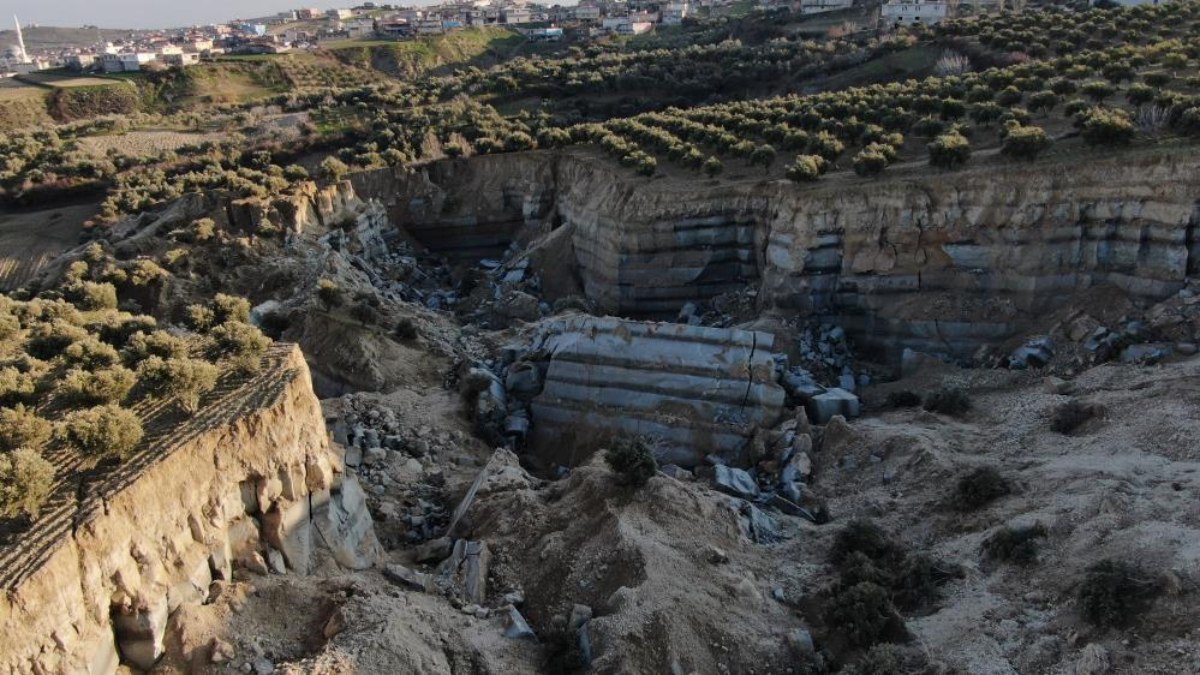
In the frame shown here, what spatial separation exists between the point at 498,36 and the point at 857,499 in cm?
11961

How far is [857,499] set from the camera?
18.1 metres

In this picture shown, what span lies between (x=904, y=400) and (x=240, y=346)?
16840mm

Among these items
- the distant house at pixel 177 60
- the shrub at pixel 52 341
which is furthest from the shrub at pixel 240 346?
the distant house at pixel 177 60

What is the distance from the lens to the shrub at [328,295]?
2641 centimetres

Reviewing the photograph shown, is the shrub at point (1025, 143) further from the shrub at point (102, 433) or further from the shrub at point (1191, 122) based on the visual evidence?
the shrub at point (102, 433)

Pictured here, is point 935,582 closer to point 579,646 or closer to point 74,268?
point 579,646

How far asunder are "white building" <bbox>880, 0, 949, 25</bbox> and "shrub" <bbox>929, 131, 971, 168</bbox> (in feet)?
184

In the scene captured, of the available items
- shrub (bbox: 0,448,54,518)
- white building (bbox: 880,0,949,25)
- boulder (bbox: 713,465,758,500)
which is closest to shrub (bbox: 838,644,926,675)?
boulder (bbox: 713,465,758,500)

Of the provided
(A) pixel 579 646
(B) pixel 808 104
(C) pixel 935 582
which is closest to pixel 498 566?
(A) pixel 579 646

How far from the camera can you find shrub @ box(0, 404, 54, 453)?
41.1 ft

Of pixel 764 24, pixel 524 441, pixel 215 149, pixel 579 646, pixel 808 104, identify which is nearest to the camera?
pixel 579 646

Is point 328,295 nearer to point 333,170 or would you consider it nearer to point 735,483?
point 333,170

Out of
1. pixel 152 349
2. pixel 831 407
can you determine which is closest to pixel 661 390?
pixel 831 407

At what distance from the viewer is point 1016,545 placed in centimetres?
1418
